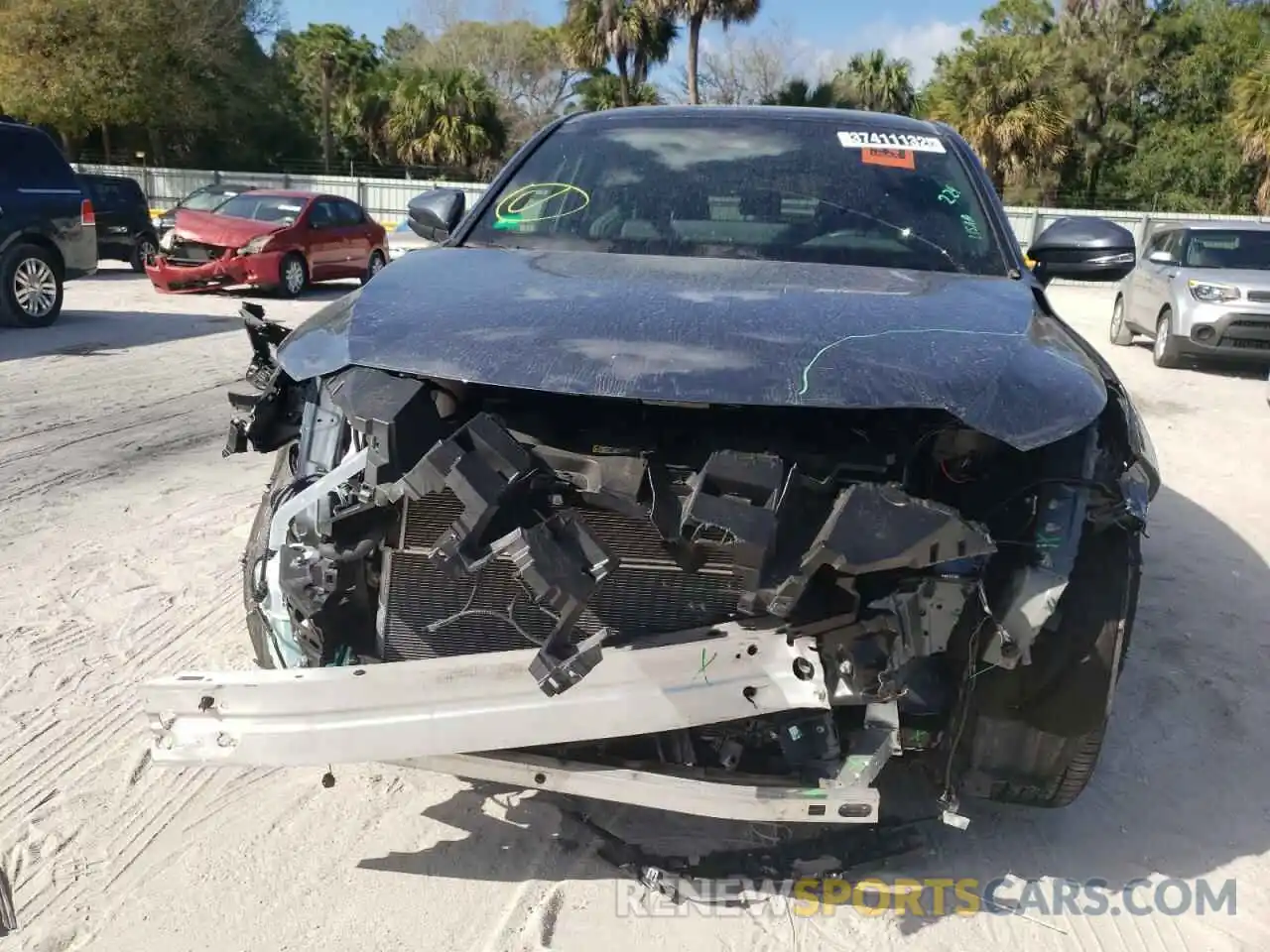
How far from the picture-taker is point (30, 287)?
11031mm

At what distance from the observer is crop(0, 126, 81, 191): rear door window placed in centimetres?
1088

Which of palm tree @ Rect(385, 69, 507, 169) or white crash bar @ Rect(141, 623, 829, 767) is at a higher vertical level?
palm tree @ Rect(385, 69, 507, 169)

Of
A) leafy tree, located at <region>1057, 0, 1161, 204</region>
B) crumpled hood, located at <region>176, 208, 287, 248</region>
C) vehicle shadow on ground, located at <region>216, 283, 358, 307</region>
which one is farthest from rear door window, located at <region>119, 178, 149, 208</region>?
leafy tree, located at <region>1057, 0, 1161, 204</region>

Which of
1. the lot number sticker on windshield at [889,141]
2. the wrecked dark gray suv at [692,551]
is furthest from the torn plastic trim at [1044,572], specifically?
the lot number sticker on windshield at [889,141]

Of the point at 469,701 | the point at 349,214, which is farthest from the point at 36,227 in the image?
the point at 469,701

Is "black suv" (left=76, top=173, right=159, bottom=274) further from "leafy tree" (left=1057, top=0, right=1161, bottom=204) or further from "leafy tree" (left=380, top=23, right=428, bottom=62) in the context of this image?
"leafy tree" (left=380, top=23, right=428, bottom=62)

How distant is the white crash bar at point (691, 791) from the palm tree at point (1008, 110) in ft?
104

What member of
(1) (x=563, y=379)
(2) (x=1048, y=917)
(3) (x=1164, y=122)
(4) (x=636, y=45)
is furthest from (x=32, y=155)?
(3) (x=1164, y=122)

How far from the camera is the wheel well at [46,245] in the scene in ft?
36.0

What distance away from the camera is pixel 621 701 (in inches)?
89.2

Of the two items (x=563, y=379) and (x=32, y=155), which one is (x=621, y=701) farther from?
(x=32, y=155)

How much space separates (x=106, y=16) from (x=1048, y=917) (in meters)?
37.0

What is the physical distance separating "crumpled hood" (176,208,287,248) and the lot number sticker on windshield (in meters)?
12.2

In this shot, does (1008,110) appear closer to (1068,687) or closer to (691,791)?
(1068,687)
